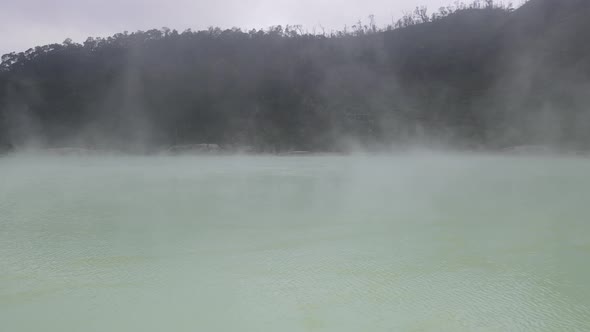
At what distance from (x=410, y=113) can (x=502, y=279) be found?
2226cm

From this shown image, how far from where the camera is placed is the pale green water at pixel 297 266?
1.90 metres

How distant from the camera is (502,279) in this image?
2355mm

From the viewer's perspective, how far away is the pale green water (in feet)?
6.25

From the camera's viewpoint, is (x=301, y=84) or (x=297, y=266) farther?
(x=301, y=84)

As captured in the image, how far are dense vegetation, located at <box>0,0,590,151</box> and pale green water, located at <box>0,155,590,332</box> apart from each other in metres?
18.0

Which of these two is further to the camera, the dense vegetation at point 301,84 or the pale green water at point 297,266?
the dense vegetation at point 301,84

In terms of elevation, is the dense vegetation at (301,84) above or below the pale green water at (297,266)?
above

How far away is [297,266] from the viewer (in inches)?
102

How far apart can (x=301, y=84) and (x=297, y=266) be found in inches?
980

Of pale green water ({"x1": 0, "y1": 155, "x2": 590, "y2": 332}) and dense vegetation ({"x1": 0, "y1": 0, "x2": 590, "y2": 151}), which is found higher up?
dense vegetation ({"x1": 0, "y1": 0, "x2": 590, "y2": 151})

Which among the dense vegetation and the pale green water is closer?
the pale green water

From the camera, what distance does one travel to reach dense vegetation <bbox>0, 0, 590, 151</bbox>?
852 inches

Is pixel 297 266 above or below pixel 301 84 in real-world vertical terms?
below

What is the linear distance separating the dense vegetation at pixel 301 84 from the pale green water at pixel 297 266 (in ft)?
58.9
